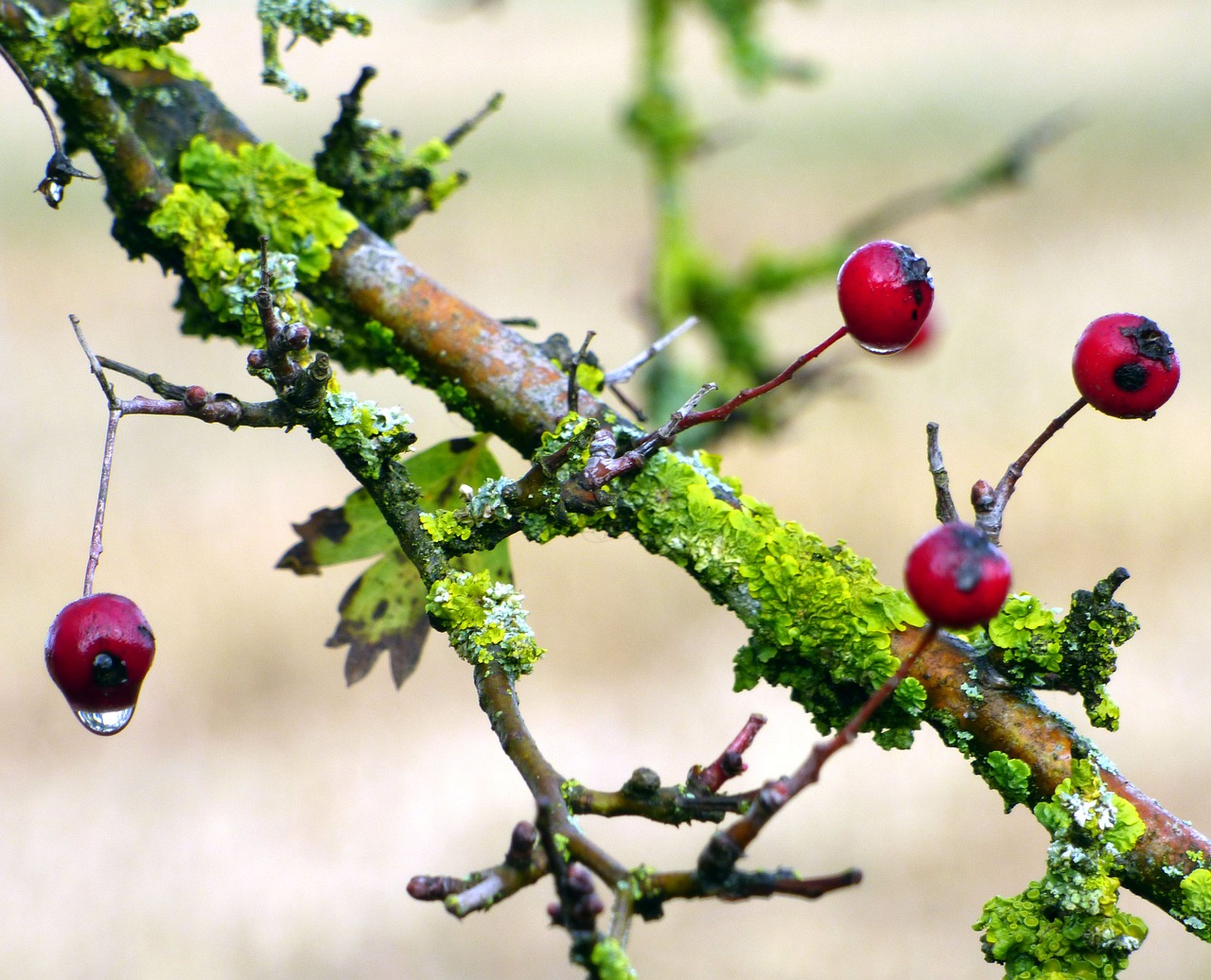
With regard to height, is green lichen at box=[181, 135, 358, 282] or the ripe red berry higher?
green lichen at box=[181, 135, 358, 282]

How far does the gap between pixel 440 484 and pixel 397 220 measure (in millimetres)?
420

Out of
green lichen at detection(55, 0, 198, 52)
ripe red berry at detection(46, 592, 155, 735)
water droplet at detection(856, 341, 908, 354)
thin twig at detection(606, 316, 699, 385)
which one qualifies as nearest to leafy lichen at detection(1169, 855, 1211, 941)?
water droplet at detection(856, 341, 908, 354)

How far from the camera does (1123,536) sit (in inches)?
282

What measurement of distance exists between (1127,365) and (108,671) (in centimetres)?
101

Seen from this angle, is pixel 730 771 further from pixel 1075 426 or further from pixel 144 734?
pixel 1075 426

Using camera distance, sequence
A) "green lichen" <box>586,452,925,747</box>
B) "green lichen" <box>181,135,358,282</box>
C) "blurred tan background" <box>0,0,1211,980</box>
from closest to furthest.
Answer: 1. "green lichen" <box>586,452,925,747</box>
2. "green lichen" <box>181,135,358,282</box>
3. "blurred tan background" <box>0,0,1211,980</box>

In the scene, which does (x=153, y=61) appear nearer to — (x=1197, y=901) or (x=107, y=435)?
(x=107, y=435)

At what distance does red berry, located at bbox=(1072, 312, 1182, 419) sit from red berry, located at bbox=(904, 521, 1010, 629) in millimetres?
379

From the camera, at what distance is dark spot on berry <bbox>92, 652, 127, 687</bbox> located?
0.98 m

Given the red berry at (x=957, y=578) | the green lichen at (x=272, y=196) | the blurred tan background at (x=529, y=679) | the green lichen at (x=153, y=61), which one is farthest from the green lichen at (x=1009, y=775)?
the blurred tan background at (x=529, y=679)

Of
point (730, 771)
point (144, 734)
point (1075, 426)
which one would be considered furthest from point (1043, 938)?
point (1075, 426)

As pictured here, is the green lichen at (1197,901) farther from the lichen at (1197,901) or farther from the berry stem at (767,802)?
the berry stem at (767,802)

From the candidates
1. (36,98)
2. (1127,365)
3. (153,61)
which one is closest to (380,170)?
(153,61)

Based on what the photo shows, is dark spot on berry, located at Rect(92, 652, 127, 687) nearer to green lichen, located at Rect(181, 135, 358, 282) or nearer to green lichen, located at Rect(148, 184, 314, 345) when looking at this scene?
green lichen, located at Rect(148, 184, 314, 345)
